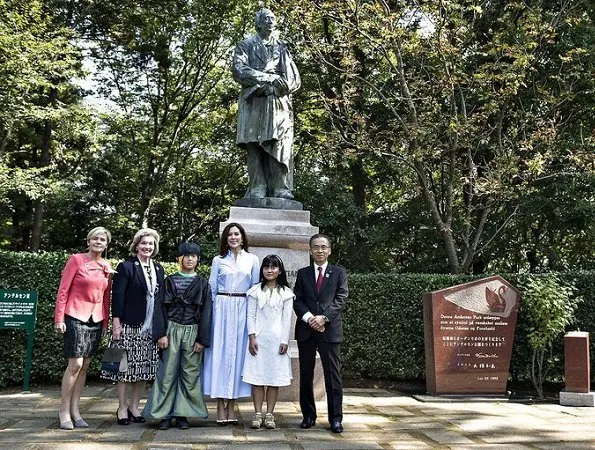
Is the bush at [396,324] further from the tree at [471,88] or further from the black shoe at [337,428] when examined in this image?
the black shoe at [337,428]

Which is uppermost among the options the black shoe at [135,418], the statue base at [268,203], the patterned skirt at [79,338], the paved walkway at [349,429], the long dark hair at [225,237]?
the statue base at [268,203]

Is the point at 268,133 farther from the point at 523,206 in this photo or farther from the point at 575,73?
the point at 523,206

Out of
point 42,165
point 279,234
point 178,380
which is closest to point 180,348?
point 178,380

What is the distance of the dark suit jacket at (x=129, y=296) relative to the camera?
4.95 meters

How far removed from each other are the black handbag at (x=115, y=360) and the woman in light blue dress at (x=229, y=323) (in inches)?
A: 27.0

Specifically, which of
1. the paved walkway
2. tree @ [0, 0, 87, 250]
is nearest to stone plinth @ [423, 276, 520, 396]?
the paved walkway

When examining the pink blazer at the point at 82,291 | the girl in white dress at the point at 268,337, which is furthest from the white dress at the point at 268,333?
the pink blazer at the point at 82,291

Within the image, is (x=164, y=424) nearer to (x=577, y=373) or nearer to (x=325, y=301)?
(x=325, y=301)

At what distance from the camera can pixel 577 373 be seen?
23.5 feet

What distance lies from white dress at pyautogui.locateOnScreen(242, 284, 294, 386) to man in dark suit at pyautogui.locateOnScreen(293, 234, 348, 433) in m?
0.13

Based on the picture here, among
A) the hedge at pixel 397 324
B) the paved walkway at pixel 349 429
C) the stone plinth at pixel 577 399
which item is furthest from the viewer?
the hedge at pixel 397 324

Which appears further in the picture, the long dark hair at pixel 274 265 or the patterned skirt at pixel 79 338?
the long dark hair at pixel 274 265

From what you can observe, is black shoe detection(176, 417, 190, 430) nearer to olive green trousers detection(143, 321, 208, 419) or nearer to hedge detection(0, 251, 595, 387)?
olive green trousers detection(143, 321, 208, 419)

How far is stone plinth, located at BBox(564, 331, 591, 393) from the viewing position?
23.4 feet
